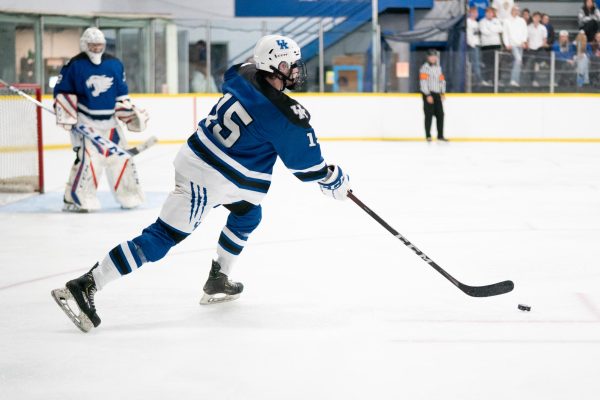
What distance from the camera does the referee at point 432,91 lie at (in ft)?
37.9

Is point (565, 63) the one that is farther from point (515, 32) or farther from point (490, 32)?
point (490, 32)

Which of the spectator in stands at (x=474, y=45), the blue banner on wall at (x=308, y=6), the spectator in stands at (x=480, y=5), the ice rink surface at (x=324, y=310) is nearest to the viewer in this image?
the ice rink surface at (x=324, y=310)

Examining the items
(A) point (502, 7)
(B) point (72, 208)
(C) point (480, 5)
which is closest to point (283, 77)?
(B) point (72, 208)

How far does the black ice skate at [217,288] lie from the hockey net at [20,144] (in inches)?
148

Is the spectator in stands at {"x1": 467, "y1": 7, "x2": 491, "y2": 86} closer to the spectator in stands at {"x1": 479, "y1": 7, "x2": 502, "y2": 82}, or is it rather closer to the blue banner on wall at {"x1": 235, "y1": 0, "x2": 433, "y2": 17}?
the spectator in stands at {"x1": 479, "y1": 7, "x2": 502, "y2": 82}

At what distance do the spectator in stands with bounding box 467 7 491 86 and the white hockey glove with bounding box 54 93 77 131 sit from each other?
7331 millimetres

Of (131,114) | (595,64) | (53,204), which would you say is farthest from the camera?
(595,64)

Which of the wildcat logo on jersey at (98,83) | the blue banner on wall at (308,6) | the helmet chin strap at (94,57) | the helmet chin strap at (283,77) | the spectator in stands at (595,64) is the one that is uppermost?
the blue banner on wall at (308,6)

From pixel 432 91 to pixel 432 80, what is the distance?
0.14m

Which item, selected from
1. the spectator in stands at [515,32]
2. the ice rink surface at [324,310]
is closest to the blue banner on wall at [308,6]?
the spectator in stands at [515,32]

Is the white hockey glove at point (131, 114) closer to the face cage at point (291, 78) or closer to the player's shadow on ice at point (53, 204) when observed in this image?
the player's shadow on ice at point (53, 204)

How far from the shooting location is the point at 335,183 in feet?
10.5

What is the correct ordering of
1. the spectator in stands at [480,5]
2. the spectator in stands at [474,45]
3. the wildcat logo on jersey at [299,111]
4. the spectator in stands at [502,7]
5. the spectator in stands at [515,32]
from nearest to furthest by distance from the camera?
the wildcat logo on jersey at [299,111] → the spectator in stands at [474,45] → the spectator in stands at [515,32] → the spectator in stands at [502,7] → the spectator in stands at [480,5]

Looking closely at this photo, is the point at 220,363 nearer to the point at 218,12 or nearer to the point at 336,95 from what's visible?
the point at 336,95
